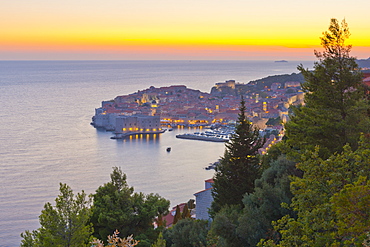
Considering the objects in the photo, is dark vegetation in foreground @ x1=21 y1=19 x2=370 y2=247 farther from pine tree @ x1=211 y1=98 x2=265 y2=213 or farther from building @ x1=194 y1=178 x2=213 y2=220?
building @ x1=194 y1=178 x2=213 y2=220

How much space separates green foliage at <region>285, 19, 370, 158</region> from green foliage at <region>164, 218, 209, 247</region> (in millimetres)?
1116

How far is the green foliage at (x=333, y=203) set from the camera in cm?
204

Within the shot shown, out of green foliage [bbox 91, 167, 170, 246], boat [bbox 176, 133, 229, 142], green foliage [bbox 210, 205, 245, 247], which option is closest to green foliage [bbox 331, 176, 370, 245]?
green foliage [bbox 210, 205, 245, 247]

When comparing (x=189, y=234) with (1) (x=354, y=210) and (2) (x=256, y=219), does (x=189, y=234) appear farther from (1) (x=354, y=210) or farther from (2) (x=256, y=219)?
(1) (x=354, y=210)

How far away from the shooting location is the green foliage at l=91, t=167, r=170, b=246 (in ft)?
14.5

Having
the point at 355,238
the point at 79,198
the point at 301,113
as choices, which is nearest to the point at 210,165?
the point at 301,113

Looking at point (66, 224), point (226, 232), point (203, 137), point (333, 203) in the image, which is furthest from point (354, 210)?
point (203, 137)

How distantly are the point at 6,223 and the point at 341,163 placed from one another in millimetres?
9103

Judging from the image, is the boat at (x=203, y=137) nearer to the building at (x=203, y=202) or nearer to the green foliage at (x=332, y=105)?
the building at (x=203, y=202)

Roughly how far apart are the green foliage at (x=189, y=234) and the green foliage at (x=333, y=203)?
1604 mm

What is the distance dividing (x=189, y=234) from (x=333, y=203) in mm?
2199

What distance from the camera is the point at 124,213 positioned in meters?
4.48

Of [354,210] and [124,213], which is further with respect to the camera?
[124,213]

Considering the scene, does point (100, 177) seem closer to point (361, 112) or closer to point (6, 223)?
point (6, 223)
